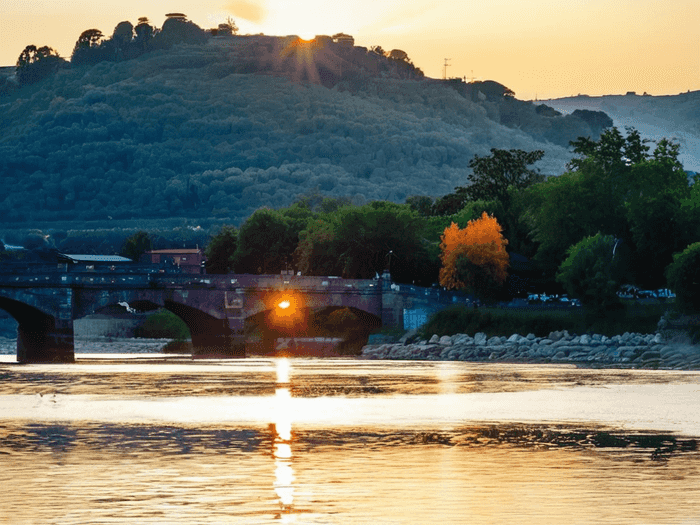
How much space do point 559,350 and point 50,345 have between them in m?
45.8

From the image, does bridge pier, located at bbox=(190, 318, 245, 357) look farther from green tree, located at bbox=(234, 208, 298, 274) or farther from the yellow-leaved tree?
green tree, located at bbox=(234, 208, 298, 274)

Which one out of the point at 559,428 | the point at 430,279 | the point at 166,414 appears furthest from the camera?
the point at 430,279

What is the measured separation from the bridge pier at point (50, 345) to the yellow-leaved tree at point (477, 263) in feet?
123

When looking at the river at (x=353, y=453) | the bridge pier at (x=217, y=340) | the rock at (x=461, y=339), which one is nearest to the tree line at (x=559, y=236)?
the rock at (x=461, y=339)

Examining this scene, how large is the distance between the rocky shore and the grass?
1.76 metres

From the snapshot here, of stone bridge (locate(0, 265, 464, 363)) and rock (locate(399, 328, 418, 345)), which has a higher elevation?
stone bridge (locate(0, 265, 464, 363))

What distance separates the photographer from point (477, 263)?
453 ft

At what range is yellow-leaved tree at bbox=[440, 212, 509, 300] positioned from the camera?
452 feet

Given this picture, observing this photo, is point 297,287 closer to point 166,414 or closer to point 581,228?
point 581,228

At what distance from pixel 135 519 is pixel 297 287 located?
3930 inches

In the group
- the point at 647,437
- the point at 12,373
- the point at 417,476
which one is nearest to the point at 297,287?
the point at 12,373

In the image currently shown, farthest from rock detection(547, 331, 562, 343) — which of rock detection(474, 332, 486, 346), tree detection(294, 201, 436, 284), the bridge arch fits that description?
the bridge arch

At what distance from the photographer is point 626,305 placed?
397ft

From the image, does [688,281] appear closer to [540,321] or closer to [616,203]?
[540,321]
